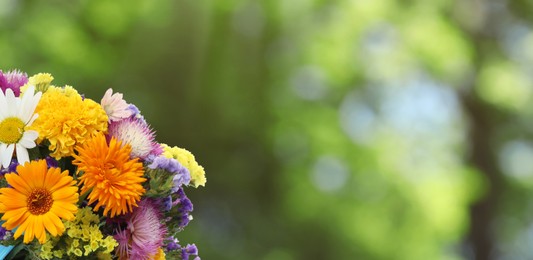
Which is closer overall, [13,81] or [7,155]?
[7,155]

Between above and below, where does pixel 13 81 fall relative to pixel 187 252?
above

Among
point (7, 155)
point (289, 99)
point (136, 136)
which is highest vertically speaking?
point (289, 99)

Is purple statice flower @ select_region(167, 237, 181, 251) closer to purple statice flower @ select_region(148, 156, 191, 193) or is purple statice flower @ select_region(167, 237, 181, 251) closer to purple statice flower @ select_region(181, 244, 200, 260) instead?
purple statice flower @ select_region(181, 244, 200, 260)

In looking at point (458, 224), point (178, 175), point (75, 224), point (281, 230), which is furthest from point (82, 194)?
point (458, 224)

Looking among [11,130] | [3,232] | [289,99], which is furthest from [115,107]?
[289,99]

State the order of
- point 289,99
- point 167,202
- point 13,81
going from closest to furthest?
1. point 167,202
2. point 13,81
3. point 289,99

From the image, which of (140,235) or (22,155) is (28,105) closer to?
(22,155)

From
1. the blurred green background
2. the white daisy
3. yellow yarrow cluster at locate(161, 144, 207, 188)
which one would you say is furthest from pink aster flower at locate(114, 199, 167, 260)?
the blurred green background
